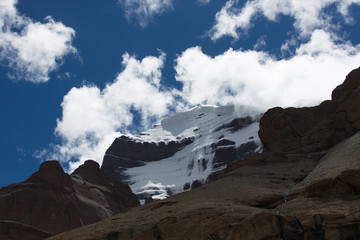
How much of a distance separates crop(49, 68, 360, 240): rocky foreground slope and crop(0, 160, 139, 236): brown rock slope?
138ft

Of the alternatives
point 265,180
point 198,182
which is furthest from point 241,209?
point 198,182

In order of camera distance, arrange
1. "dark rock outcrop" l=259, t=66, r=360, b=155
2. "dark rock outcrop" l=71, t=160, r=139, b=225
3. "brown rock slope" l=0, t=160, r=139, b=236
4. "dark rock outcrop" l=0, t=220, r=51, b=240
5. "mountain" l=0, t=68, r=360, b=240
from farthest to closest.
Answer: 1. "dark rock outcrop" l=71, t=160, r=139, b=225
2. "brown rock slope" l=0, t=160, r=139, b=236
3. "dark rock outcrop" l=259, t=66, r=360, b=155
4. "dark rock outcrop" l=0, t=220, r=51, b=240
5. "mountain" l=0, t=68, r=360, b=240

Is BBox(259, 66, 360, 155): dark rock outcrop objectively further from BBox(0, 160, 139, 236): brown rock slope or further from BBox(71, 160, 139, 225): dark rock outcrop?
BBox(71, 160, 139, 225): dark rock outcrop

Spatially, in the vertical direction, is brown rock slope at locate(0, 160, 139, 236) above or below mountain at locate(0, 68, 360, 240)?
above

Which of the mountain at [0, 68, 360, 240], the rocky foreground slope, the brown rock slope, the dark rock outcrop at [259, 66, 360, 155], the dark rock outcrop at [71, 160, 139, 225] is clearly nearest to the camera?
the rocky foreground slope

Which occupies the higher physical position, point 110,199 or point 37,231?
point 110,199

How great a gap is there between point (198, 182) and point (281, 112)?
382ft

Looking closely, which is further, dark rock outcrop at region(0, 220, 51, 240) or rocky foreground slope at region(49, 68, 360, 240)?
dark rock outcrop at region(0, 220, 51, 240)

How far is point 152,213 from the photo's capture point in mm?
35375

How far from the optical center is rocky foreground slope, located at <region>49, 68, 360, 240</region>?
26766 millimetres

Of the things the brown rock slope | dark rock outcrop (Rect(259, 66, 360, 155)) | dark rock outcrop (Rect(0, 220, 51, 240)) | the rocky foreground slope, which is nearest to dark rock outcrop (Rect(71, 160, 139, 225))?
the brown rock slope

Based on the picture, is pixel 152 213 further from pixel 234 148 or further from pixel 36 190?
pixel 234 148

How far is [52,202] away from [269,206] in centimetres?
6026

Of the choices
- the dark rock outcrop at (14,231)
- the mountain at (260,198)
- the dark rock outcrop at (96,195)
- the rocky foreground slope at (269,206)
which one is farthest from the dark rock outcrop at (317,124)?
the dark rock outcrop at (96,195)
